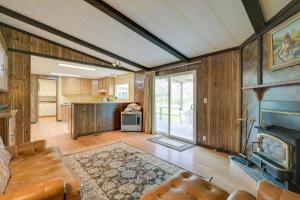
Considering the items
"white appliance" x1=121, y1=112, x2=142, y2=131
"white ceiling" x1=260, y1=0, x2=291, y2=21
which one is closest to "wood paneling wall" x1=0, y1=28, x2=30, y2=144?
"white appliance" x1=121, y1=112, x2=142, y2=131

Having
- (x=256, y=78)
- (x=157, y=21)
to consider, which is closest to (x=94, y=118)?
(x=157, y=21)

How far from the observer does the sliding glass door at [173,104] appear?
4621 millimetres

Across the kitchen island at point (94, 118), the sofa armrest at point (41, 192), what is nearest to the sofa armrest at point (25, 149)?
the sofa armrest at point (41, 192)

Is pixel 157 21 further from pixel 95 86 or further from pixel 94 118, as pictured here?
pixel 95 86

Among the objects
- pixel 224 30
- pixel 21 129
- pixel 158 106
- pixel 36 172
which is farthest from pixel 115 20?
pixel 21 129

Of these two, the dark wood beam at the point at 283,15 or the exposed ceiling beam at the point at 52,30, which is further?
the exposed ceiling beam at the point at 52,30

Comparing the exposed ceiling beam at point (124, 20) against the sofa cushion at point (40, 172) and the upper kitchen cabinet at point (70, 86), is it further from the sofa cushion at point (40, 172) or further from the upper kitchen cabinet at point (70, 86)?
the upper kitchen cabinet at point (70, 86)

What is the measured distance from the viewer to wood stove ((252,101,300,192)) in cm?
156

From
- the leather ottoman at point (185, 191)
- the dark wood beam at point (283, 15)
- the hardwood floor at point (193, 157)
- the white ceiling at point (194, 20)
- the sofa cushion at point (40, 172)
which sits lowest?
the hardwood floor at point (193, 157)

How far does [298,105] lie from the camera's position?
5.36ft

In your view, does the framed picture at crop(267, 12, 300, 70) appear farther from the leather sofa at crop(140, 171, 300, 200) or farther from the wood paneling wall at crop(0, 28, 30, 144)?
the wood paneling wall at crop(0, 28, 30, 144)

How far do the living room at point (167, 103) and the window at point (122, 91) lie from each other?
1353 mm

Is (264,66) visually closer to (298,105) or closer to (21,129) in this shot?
(298,105)

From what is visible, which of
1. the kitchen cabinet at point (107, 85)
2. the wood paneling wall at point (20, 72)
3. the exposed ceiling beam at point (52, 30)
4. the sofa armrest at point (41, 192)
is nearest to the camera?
the sofa armrest at point (41, 192)
